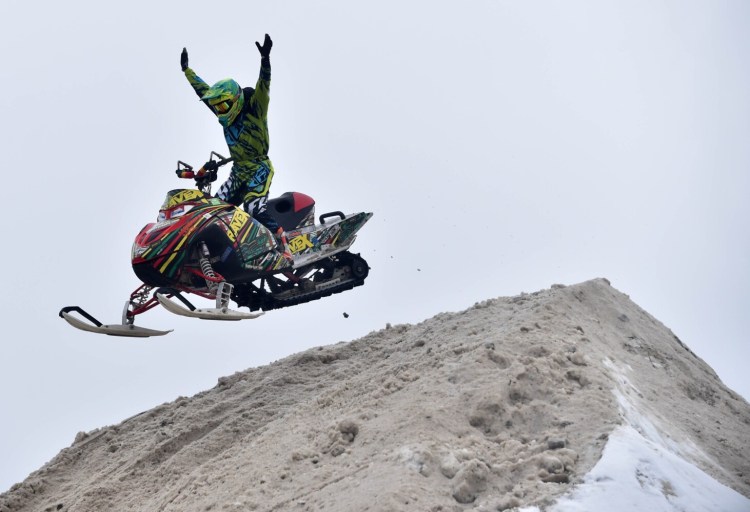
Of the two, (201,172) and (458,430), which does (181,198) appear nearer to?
(201,172)

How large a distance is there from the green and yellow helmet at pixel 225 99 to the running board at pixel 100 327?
3.08m

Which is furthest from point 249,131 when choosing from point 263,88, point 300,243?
point 300,243

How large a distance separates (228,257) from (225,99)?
7.83ft

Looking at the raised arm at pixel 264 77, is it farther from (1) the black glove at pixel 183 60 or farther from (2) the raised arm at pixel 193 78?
(1) the black glove at pixel 183 60

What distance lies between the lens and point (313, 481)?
31.9 feet

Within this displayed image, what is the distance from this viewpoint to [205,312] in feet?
44.6

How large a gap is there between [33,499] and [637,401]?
755cm

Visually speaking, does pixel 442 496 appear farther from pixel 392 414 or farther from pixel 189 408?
pixel 189 408

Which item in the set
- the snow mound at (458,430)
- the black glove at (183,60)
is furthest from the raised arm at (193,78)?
the snow mound at (458,430)

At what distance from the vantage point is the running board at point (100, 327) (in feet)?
48.0

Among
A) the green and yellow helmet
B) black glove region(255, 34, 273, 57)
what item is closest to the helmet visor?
the green and yellow helmet

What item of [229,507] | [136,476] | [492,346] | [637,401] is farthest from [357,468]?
[136,476]

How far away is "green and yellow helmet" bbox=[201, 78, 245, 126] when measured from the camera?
15.3 m

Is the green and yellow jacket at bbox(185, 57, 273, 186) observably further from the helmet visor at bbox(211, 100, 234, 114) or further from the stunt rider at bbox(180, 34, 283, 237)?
the helmet visor at bbox(211, 100, 234, 114)
